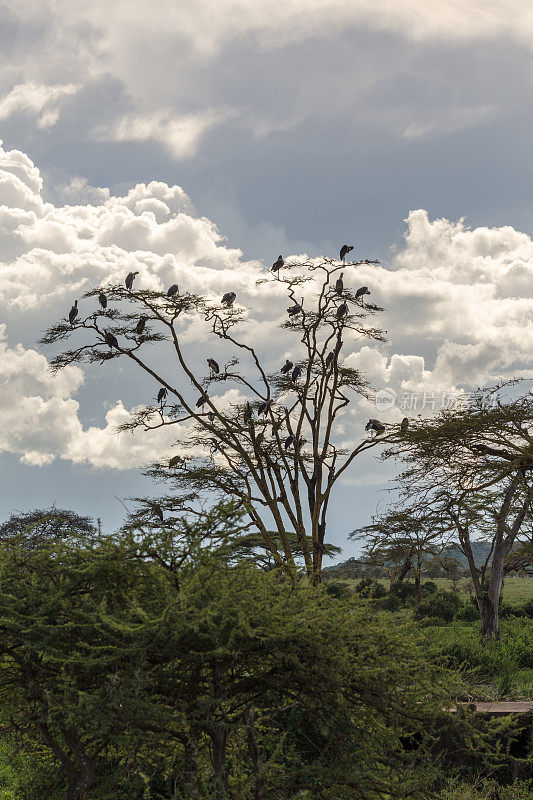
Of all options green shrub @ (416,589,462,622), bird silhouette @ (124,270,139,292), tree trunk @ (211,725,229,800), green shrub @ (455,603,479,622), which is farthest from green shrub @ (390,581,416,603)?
tree trunk @ (211,725,229,800)

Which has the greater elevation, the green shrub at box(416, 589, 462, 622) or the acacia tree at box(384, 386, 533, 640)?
the acacia tree at box(384, 386, 533, 640)

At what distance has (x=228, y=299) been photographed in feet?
58.6

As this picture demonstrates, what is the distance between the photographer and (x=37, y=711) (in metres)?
4.31

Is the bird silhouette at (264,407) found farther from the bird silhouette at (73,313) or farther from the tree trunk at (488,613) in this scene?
the tree trunk at (488,613)

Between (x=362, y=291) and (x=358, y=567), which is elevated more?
(x=362, y=291)

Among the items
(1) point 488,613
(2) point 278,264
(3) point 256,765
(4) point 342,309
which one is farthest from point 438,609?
(3) point 256,765

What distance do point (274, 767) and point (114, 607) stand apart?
1.66m

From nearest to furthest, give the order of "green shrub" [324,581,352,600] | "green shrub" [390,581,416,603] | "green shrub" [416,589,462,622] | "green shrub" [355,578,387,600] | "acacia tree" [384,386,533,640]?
"green shrub" [324,581,352,600], "green shrub" [355,578,387,600], "acacia tree" [384,386,533,640], "green shrub" [416,589,462,622], "green shrub" [390,581,416,603]

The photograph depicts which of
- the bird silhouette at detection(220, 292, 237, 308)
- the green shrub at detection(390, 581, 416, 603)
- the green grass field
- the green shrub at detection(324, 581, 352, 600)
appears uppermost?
the bird silhouette at detection(220, 292, 237, 308)

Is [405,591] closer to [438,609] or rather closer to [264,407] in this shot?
[438,609]

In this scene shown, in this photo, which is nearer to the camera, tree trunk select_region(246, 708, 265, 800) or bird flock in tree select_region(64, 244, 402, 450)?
tree trunk select_region(246, 708, 265, 800)

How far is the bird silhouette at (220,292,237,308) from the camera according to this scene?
17.8 meters

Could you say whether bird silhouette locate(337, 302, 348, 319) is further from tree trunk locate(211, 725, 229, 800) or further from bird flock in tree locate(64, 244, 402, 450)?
tree trunk locate(211, 725, 229, 800)

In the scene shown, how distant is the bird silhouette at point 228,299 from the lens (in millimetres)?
17797
